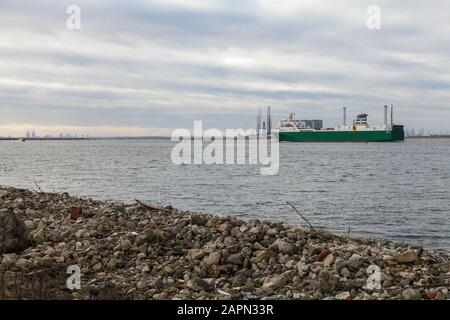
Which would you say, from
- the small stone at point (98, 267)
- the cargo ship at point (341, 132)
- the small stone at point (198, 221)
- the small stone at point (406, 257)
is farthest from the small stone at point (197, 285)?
the cargo ship at point (341, 132)

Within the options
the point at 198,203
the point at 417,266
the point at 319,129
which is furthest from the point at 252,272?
the point at 319,129

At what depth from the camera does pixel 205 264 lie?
804cm

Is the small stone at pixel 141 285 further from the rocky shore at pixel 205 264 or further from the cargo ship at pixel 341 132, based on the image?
the cargo ship at pixel 341 132

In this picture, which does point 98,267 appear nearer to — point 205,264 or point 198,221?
point 205,264

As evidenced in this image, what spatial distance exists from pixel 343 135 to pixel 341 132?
1215mm

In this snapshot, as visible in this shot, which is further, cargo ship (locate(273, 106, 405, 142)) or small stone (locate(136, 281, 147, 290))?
cargo ship (locate(273, 106, 405, 142))

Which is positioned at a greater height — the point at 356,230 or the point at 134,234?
the point at 134,234

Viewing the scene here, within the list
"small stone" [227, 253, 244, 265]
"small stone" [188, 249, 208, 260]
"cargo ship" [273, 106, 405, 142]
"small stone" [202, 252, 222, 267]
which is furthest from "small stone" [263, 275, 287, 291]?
"cargo ship" [273, 106, 405, 142]

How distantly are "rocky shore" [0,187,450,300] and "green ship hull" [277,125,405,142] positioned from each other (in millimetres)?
122797

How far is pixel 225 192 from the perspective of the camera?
85.9 ft

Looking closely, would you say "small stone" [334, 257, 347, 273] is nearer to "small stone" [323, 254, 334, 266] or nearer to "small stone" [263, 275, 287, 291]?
"small stone" [323, 254, 334, 266]

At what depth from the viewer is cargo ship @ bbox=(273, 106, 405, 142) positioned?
12862 cm

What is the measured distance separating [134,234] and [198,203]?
12042 mm
